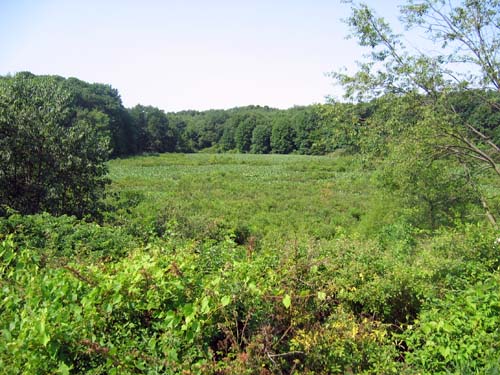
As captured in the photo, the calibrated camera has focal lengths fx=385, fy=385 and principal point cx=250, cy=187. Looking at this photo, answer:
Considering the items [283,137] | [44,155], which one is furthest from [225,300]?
[283,137]

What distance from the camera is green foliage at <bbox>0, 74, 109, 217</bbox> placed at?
10.4m

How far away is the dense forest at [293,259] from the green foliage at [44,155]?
0.13ft

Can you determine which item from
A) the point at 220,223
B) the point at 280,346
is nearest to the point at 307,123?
the point at 220,223

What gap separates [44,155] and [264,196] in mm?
21297

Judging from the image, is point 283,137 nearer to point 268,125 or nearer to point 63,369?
point 268,125

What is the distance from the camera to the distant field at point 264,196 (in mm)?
19453

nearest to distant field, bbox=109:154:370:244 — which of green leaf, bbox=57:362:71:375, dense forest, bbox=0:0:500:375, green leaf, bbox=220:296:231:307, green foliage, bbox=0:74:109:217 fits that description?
dense forest, bbox=0:0:500:375

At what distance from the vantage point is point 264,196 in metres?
30.9

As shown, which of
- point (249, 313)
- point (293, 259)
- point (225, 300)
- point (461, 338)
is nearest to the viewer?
point (225, 300)

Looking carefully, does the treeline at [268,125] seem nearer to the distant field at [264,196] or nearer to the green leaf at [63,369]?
the distant field at [264,196]

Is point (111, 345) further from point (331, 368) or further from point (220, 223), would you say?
point (220, 223)

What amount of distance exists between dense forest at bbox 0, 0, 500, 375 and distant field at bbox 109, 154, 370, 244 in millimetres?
873

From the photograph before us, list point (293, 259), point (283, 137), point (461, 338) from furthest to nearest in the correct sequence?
point (283, 137) < point (293, 259) < point (461, 338)

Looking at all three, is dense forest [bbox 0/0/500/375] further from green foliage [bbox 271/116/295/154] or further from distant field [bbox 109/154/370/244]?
green foliage [bbox 271/116/295/154]
